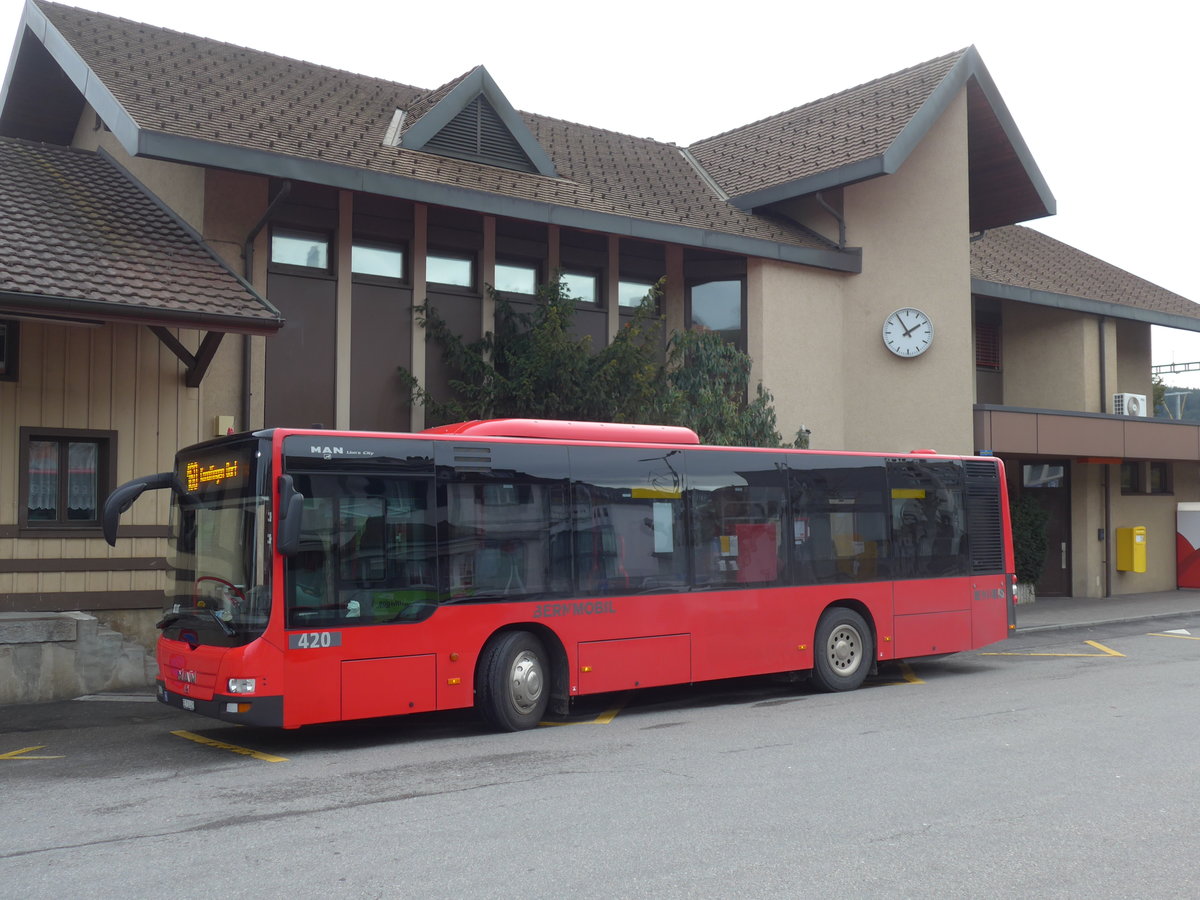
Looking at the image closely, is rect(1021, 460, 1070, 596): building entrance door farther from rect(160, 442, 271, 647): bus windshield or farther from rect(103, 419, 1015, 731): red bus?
rect(160, 442, 271, 647): bus windshield

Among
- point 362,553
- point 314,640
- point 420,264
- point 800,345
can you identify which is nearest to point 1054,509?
point 800,345

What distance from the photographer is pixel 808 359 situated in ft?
63.8

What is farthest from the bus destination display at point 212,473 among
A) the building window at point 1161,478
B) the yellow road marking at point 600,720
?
the building window at point 1161,478

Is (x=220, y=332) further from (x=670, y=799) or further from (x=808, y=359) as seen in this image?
(x=808, y=359)

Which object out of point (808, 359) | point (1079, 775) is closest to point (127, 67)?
point (808, 359)

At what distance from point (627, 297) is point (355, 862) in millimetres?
13661

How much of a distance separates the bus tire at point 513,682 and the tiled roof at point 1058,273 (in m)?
16.0

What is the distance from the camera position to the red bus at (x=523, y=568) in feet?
30.5

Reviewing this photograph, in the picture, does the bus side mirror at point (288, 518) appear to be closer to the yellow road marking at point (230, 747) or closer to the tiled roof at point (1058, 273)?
the yellow road marking at point (230, 747)

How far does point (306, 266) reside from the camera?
15570 millimetres

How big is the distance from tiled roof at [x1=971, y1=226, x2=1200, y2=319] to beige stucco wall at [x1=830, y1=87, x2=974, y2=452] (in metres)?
2.89

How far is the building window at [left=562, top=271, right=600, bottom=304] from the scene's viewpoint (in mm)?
18125

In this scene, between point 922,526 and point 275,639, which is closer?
point 275,639

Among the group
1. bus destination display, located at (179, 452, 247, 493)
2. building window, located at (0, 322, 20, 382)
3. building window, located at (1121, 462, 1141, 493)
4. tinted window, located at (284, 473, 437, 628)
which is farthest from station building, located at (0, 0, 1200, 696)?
tinted window, located at (284, 473, 437, 628)
